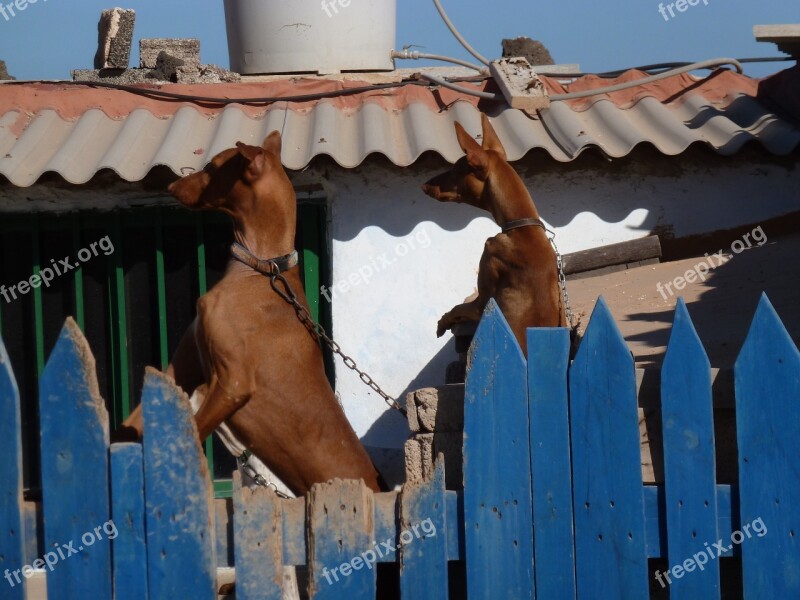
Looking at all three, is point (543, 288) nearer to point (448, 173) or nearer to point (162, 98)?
point (448, 173)

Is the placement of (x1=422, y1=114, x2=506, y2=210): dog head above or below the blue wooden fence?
above

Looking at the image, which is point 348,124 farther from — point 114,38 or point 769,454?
point 769,454

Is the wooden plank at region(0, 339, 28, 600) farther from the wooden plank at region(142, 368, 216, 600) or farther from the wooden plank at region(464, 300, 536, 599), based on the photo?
the wooden plank at region(464, 300, 536, 599)

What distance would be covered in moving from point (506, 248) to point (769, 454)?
6.53 ft

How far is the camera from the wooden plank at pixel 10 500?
2752mm

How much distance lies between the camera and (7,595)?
2.77m

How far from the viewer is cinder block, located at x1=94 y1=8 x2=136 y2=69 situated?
742cm

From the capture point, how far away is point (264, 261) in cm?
→ 372

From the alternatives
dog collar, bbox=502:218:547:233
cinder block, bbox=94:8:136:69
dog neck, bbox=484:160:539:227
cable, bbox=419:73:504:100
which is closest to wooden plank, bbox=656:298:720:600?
dog collar, bbox=502:218:547:233

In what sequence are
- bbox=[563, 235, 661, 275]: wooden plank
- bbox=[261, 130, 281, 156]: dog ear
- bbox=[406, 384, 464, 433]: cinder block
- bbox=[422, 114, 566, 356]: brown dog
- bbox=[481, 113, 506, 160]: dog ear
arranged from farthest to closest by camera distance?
bbox=[563, 235, 661, 275]: wooden plank → bbox=[481, 113, 506, 160]: dog ear → bbox=[422, 114, 566, 356]: brown dog → bbox=[261, 130, 281, 156]: dog ear → bbox=[406, 384, 464, 433]: cinder block

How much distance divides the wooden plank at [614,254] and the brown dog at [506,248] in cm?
93

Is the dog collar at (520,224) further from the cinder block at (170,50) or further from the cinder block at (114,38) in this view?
the cinder block at (114,38)

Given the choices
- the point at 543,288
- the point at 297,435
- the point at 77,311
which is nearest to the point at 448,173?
the point at 543,288

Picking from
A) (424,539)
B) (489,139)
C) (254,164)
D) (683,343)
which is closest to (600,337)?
(683,343)
